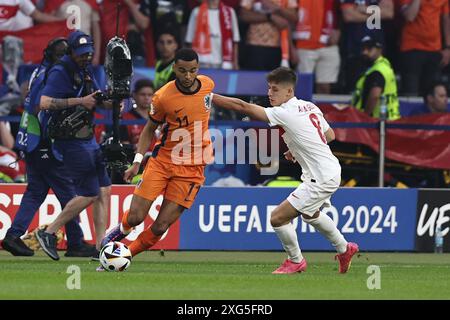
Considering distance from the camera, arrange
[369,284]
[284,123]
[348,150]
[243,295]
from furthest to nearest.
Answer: [348,150] < [284,123] < [369,284] < [243,295]

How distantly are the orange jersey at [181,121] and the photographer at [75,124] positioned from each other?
1.59 metres

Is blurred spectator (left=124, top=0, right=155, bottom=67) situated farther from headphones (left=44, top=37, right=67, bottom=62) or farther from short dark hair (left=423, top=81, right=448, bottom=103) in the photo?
headphones (left=44, top=37, right=67, bottom=62)

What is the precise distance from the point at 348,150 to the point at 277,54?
245cm

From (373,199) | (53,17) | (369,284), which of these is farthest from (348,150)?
(369,284)

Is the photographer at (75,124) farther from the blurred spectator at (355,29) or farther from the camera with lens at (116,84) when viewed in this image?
the blurred spectator at (355,29)

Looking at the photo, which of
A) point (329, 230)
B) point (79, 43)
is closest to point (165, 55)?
point (79, 43)

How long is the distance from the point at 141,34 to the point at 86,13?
3.39 feet

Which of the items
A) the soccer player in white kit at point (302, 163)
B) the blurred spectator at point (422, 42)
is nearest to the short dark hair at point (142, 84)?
the blurred spectator at point (422, 42)

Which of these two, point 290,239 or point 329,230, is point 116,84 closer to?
point 290,239

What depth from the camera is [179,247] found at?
17.5m

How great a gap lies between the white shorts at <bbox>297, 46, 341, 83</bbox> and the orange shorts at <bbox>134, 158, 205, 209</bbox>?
724 cm

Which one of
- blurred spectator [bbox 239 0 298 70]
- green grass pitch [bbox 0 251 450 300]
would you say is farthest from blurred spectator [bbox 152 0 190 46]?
green grass pitch [bbox 0 251 450 300]

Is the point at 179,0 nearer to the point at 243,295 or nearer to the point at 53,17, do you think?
the point at 53,17

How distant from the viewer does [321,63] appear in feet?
68.3
